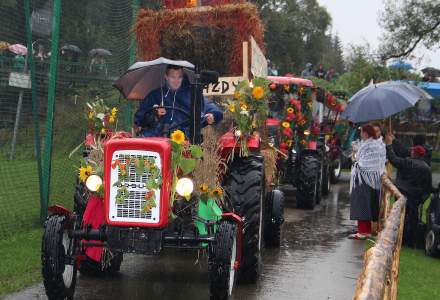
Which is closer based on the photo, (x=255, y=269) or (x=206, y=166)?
(x=206, y=166)

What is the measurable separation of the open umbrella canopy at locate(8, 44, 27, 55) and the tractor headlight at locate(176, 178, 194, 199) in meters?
3.75

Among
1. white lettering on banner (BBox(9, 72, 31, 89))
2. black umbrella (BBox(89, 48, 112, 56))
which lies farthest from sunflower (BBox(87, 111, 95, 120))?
black umbrella (BBox(89, 48, 112, 56))

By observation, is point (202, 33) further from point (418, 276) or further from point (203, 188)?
point (203, 188)

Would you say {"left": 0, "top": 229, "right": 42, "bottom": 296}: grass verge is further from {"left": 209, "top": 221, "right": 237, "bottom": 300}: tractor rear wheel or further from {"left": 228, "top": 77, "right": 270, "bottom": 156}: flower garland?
{"left": 228, "top": 77, "right": 270, "bottom": 156}: flower garland

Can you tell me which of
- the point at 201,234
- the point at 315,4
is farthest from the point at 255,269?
the point at 315,4

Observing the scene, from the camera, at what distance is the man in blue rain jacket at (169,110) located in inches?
263

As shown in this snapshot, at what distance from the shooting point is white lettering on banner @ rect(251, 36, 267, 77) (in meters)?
9.16

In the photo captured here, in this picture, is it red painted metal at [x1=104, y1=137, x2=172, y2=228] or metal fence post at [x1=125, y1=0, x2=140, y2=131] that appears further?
metal fence post at [x1=125, y1=0, x2=140, y2=131]

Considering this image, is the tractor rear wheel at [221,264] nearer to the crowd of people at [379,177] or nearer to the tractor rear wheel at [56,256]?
the tractor rear wheel at [56,256]

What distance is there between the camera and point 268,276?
721 cm

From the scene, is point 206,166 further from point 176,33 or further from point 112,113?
point 176,33

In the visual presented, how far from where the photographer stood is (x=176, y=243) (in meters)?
5.57

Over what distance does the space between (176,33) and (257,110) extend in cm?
315

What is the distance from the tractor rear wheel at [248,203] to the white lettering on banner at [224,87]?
2.03 m
